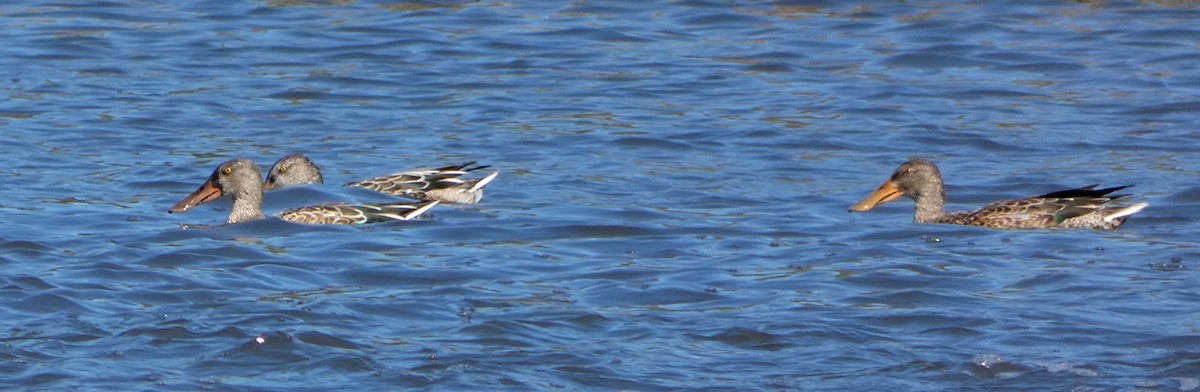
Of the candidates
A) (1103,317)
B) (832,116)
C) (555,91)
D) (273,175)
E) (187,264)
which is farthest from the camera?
(555,91)

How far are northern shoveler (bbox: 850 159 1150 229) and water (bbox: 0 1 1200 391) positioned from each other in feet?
0.38

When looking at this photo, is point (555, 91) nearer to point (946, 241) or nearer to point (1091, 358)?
point (946, 241)

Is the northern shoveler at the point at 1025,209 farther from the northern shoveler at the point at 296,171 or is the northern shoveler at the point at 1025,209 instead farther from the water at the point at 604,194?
the northern shoveler at the point at 296,171

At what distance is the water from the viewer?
25.3ft

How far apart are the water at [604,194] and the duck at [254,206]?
181 mm

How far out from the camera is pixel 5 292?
8.74m

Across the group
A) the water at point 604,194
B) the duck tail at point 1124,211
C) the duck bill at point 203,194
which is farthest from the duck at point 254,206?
the duck tail at point 1124,211

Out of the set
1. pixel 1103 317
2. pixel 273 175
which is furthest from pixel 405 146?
pixel 1103 317

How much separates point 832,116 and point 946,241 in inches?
171

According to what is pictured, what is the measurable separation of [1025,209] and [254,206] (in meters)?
4.36

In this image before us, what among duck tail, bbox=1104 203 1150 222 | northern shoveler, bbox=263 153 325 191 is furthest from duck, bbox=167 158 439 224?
duck tail, bbox=1104 203 1150 222

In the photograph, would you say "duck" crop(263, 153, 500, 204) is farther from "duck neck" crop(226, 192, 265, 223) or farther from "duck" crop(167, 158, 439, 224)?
"duck neck" crop(226, 192, 265, 223)

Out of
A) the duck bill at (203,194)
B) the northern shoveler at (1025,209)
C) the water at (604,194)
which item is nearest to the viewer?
the water at (604,194)

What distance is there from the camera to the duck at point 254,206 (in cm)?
1136
